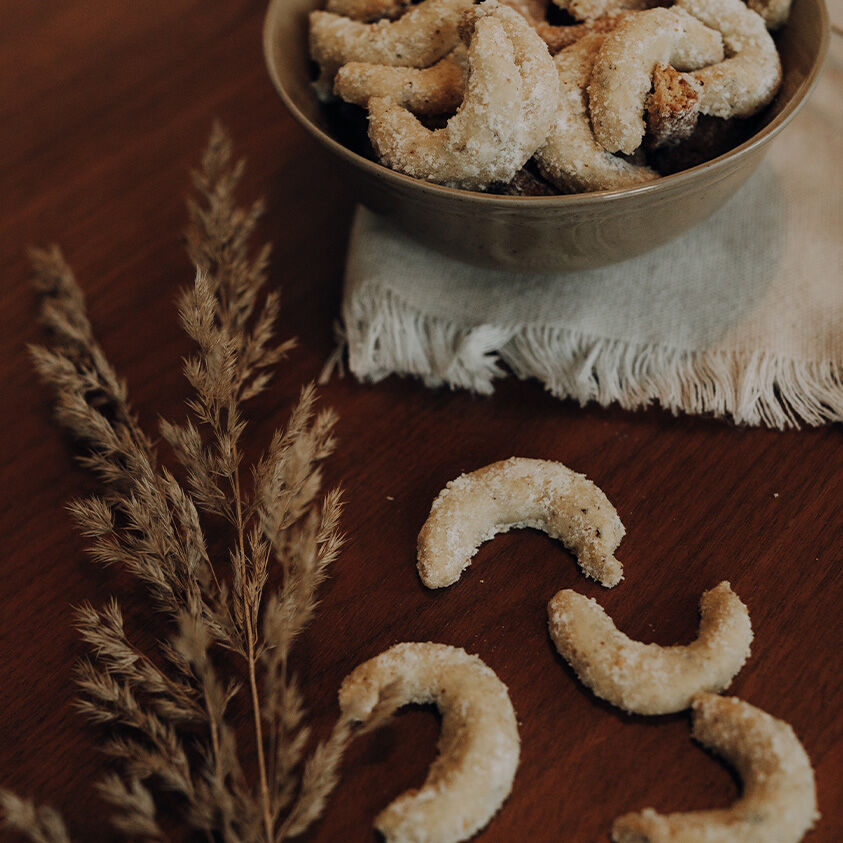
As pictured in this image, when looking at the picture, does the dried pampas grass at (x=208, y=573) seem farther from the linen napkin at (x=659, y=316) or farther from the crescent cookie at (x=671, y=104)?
the crescent cookie at (x=671, y=104)

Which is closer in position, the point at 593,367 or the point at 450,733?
the point at 450,733

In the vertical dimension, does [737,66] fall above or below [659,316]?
above

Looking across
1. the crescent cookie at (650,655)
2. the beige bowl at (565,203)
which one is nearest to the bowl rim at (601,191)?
the beige bowl at (565,203)

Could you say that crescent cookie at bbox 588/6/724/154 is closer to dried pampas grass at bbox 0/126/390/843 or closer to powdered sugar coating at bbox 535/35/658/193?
powdered sugar coating at bbox 535/35/658/193

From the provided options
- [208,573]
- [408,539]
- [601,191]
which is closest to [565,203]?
[601,191]

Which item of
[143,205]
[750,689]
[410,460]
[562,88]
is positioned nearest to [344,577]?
[410,460]

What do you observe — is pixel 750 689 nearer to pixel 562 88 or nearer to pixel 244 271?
pixel 562 88

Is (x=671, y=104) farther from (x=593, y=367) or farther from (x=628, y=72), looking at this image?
(x=593, y=367)
